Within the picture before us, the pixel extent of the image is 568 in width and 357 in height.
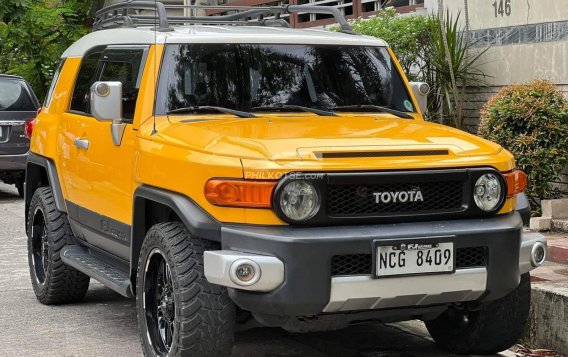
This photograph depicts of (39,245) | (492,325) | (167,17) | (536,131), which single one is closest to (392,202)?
(492,325)

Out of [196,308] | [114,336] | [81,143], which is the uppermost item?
[81,143]

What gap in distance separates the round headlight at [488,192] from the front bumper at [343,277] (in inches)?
4.5

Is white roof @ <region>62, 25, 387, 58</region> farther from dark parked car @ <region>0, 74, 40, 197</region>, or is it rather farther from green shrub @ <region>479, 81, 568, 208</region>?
dark parked car @ <region>0, 74, 40, 197</region>

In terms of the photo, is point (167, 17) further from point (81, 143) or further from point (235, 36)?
point (81, 143)

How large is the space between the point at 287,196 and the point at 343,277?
0.46 m

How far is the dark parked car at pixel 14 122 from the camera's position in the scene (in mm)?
15469

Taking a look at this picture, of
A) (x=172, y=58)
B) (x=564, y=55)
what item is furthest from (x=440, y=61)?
(x=172, y=58)

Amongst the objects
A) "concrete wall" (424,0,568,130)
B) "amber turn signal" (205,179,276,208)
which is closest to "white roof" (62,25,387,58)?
"amber turn signal" (205,179,276,208)

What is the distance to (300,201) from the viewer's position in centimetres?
512

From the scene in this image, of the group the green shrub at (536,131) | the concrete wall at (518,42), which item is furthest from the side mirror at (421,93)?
the concrete wall at (518,42)

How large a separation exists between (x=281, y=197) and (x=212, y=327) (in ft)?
2.42

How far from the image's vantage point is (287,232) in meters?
5.07

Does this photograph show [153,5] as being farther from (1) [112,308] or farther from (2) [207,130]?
(1) [112,308]

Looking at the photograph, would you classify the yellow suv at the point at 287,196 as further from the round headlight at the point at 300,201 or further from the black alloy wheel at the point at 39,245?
the black alloy wheel at the point at 39,245
